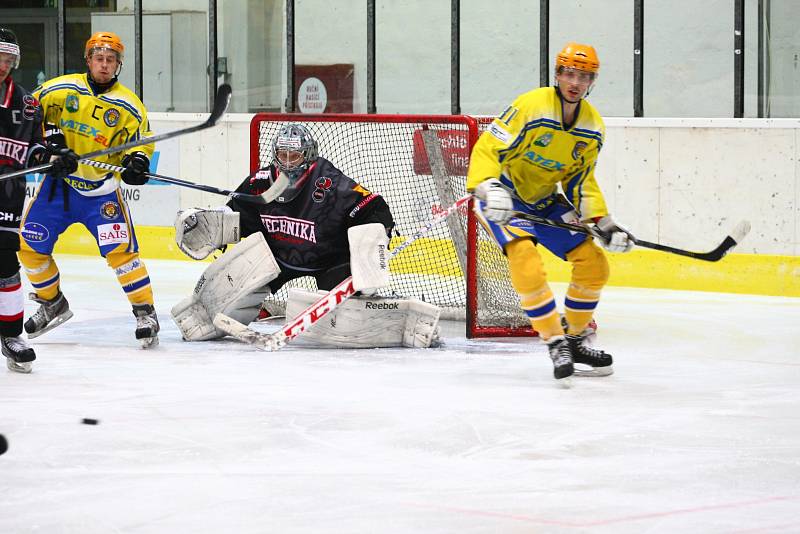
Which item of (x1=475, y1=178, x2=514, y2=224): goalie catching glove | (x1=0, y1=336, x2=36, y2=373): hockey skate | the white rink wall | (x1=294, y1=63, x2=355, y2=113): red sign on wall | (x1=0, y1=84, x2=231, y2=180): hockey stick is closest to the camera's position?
(x1=475, y1=178, x2=514, y2=224): goalie catching glove

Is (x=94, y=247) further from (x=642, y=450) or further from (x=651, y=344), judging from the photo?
(x=642, y=450)

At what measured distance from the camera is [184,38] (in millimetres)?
9133

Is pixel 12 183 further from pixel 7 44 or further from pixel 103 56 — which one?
pixel 103 56

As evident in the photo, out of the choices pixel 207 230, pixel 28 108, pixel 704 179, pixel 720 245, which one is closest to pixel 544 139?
pixel 720 245

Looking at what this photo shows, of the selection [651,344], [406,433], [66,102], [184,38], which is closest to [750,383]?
[651,344]

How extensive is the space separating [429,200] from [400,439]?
2.61 meters

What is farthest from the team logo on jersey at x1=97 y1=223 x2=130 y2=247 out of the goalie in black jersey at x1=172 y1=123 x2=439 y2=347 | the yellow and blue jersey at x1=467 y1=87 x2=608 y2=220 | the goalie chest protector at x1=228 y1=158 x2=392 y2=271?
the yellow and blue jersey at x1=467 y1=87 x2=608 y2=220

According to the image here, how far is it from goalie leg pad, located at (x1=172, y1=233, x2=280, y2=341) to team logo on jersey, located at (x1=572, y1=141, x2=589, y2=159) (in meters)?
1.26

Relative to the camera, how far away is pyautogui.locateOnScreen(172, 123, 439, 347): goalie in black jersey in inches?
189

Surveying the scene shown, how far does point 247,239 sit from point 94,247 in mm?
3791

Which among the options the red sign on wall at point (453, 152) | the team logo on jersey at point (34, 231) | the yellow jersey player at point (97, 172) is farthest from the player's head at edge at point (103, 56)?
the red sign on wall at point (453, 152)

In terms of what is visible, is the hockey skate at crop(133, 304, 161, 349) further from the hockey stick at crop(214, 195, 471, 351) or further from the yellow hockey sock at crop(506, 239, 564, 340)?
the yellow hockey sock at crop(506, 239, 564, 340)

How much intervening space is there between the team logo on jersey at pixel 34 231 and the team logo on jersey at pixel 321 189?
3.20ft

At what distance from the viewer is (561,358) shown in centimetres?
400
